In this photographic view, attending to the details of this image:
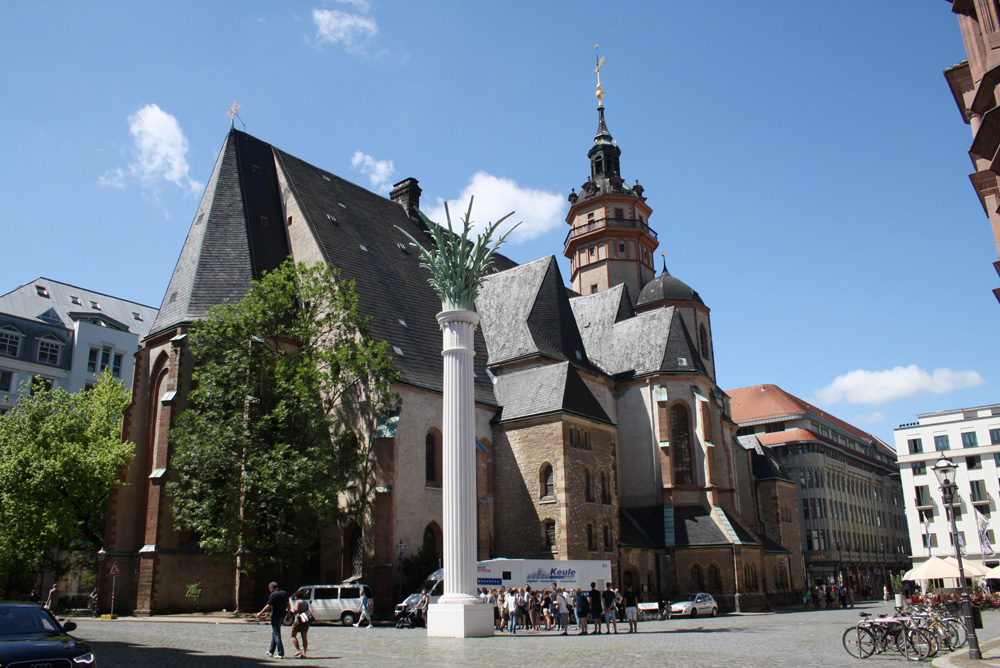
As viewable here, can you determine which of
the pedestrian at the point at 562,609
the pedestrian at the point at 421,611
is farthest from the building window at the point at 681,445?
the pedestrian at the point at 421,611

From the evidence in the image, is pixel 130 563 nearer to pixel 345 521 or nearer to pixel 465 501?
pixel 345 521

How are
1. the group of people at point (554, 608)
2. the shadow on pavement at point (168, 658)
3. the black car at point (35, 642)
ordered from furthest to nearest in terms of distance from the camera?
the group of people at point (554, 608) → the shadow on pavement at point (168, 658) → the black car at point (35, 642)

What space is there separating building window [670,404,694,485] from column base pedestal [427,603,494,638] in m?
21.1

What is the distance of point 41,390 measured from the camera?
115ft

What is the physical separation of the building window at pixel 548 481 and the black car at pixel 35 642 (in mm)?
23472

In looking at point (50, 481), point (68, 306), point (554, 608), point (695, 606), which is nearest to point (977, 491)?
point (695, 606)

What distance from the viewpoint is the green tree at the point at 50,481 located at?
3019 cm

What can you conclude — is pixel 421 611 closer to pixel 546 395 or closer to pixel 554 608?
pixel 554 608

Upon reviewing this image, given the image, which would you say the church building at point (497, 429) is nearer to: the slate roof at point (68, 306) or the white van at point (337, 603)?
the white van at point (337, 603)

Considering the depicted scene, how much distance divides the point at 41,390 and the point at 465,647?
26733mm

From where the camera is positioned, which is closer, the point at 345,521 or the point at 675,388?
the point at 345,521

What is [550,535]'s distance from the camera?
1271 inches

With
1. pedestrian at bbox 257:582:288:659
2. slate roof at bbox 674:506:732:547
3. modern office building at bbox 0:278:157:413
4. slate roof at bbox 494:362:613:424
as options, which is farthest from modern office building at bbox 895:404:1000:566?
modern office building at bbox 0:278:157:413

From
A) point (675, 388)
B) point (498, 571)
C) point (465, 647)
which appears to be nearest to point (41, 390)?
point (498, 571)
